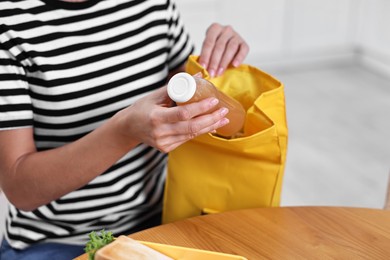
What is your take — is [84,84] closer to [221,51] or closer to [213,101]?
[221,51]

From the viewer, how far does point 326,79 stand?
154 inches

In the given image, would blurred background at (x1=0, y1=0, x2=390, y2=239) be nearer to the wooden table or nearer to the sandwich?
the wooden table

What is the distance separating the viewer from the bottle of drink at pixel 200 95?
83 cm

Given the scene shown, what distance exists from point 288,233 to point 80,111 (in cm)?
49

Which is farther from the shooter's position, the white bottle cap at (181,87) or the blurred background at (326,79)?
the blurred background at (326,79)

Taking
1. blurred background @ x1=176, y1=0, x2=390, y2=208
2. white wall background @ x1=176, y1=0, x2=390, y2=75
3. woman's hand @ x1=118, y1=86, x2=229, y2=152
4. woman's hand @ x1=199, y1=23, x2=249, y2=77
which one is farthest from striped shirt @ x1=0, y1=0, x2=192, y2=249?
white wall background @ x1=176, y1=0, x2=390, y2=75

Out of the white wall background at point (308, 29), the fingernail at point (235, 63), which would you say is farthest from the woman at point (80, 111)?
the white wall background at point (308, 29)

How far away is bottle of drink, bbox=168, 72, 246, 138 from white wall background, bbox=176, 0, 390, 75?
9.00 feet

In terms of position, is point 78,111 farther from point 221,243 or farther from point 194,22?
point 194,22

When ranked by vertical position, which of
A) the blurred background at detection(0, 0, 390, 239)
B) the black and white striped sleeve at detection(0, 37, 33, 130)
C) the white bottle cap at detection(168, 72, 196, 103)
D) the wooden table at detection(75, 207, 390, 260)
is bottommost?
the blurred background at detection(0, 0, 390, 239)

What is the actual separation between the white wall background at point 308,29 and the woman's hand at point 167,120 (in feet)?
9.34

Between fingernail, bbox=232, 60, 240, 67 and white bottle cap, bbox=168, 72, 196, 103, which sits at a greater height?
white bottle cap, bbox=168, 72, 196, 103

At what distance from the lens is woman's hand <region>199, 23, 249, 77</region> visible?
3.91ft

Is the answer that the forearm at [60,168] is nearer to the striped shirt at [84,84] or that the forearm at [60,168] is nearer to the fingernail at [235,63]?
the striped shirt at [84,84]
